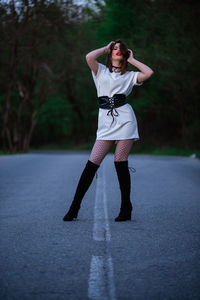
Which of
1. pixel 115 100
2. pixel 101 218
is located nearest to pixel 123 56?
pixel 115 100

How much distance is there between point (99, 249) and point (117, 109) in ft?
5.65

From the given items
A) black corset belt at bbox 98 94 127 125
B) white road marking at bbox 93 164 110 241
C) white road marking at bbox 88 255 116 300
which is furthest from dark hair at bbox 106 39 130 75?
white road marking at bbox 88 255 116 300

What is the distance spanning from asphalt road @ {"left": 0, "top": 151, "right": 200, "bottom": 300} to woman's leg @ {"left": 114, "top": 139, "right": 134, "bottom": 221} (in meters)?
0.13

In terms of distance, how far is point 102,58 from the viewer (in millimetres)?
10359

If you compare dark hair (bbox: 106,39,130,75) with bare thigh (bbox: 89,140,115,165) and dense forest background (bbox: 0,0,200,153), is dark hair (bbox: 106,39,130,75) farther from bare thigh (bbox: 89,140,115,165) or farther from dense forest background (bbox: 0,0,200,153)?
dense forest background (bbox: 0,0,200,153)

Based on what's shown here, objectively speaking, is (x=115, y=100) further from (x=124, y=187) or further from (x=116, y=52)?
(x=124, y=187)

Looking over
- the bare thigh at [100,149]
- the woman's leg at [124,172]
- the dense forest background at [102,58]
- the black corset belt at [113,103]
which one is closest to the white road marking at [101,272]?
the woman's leg at [124,172]

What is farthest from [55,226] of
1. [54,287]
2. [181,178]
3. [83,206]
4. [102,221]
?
[181,178]

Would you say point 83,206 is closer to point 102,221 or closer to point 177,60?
point 102,221

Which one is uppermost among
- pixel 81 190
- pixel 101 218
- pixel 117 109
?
pixel 117 109

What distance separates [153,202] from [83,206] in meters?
1.05

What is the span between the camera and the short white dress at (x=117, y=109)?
4773mm

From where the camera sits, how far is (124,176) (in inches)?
196

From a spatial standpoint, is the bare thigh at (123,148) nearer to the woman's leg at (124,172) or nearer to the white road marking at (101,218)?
the woman's leg at (124,172)
